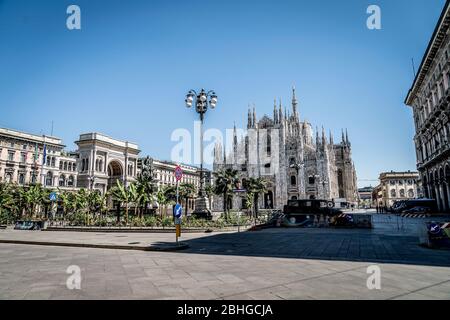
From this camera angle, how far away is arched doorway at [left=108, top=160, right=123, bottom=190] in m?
66.1

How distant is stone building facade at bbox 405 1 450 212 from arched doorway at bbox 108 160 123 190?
60459mm

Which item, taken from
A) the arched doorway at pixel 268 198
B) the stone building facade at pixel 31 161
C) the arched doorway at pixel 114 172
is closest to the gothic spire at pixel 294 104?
the arched doorway at pixel 268 198

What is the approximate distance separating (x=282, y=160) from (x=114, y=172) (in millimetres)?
41344

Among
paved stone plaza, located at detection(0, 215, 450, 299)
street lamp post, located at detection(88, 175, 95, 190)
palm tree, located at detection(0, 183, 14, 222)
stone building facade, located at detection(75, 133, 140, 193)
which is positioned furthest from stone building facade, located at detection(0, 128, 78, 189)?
paved stone plaza, located at detection(0, 215, 450, 299)

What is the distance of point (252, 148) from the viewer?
67.9m

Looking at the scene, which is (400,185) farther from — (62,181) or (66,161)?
(62,181)

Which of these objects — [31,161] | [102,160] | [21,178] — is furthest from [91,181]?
[21,178]

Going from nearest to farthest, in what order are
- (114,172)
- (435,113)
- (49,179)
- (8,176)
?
1. (435,113)
2. (8,176)
3. (49,179)
4. (114,172)

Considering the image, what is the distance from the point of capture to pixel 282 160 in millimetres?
64625

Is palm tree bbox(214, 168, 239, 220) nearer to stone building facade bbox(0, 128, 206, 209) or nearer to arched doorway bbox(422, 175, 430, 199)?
stone building facade bbox(0, 128, 206, 209)

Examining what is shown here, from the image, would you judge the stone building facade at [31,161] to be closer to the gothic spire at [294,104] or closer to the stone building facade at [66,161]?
the stone building facade at [66,161]

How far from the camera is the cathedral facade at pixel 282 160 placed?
62.3 meters

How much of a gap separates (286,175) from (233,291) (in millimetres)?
60804
